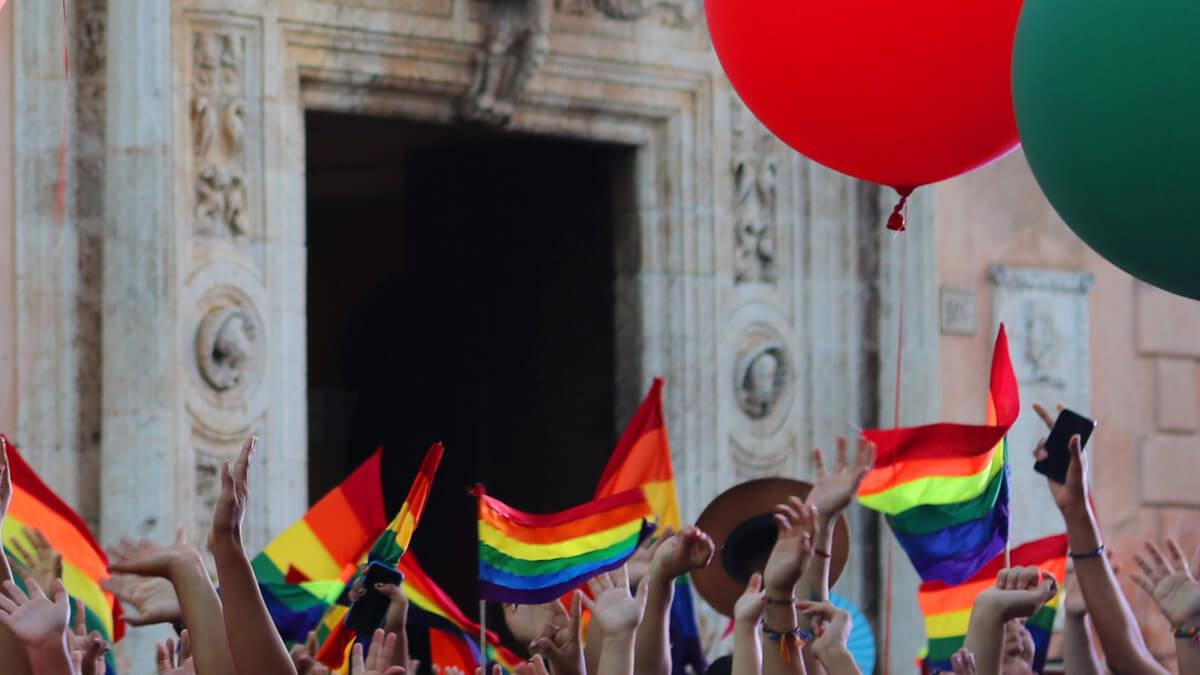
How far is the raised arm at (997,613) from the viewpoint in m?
5.26

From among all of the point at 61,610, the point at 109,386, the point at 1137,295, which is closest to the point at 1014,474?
the point at 1137,295

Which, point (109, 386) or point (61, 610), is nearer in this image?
point (61, 610)

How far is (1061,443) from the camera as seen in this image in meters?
5.72

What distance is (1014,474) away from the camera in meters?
10.8

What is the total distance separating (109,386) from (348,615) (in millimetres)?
3014

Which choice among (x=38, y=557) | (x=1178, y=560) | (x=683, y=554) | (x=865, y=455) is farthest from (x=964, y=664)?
(x=38, y=557)

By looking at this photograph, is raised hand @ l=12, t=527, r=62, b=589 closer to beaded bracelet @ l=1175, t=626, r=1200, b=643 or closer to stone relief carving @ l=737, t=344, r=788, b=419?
beaded bracelet @ l=1175, t=626, r=1200, b=643

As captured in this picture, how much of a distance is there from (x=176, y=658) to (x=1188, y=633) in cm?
224

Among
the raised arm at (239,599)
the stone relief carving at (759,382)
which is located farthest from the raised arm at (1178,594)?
the stone relief carving at (759,382)

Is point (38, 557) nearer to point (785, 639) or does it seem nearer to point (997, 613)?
point (785, 639)

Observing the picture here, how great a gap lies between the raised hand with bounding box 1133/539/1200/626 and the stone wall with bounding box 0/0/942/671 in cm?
360

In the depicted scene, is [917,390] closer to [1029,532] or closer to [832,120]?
[1029,532]

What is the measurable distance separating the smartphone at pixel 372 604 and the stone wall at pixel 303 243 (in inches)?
111

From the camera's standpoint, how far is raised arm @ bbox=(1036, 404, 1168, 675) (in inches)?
217
